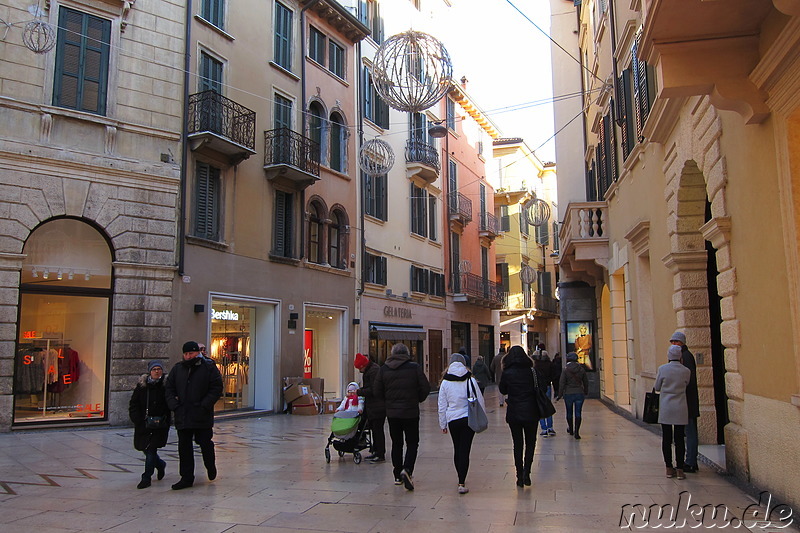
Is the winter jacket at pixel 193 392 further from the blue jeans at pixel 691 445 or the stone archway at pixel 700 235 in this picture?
the stone archway at pixel 700 235

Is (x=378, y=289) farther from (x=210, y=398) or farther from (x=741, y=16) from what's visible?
(x=741, y=16)

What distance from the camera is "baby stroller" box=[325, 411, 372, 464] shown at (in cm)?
1005

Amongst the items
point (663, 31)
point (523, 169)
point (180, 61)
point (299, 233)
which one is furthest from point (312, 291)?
point (523, 169)

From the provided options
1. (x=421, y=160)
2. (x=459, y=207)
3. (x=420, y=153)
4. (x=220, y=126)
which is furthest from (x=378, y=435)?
(x=459, y=207)

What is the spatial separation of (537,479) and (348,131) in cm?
1717

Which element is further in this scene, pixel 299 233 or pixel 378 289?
pixel 378 289

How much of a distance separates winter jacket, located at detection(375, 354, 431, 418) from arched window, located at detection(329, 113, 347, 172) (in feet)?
50.8

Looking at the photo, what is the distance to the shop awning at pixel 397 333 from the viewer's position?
81.7ft

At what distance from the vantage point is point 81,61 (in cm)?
1469

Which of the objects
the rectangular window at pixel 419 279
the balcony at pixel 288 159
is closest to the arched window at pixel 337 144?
the balcony at pixel 288 159

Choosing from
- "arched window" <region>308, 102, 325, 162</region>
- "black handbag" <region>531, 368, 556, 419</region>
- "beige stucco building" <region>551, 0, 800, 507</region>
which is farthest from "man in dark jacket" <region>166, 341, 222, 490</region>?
"arched window" <region>308, 102, 325, 162</region>

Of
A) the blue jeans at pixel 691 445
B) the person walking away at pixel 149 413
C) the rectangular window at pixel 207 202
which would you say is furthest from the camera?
the rectangular window at pixel 207 202

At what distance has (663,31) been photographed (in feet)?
22.2

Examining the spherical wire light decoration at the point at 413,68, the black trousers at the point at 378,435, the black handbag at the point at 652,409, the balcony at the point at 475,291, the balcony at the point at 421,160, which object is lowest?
the black trousers at the point at 378,435
